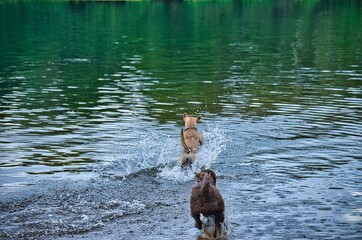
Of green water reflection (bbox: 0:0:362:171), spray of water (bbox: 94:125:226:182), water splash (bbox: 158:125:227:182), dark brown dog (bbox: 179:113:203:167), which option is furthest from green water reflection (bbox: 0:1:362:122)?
dark brown dog (bbox: 179:113:203:167)

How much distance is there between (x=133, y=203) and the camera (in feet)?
54.2

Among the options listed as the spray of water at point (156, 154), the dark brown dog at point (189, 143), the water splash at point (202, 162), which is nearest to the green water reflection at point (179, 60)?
the spray of water at point (156, 154)

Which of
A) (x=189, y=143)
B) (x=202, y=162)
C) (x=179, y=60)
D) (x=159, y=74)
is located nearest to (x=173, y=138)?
(x=189, y=143)

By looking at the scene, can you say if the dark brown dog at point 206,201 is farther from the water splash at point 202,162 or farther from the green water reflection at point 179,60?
the green water reflection at point 179,60

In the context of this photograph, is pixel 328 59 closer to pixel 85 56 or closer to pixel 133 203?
pixel 85 56

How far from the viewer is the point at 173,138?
2367cm

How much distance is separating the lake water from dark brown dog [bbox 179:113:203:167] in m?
0.33

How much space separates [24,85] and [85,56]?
52.4ft

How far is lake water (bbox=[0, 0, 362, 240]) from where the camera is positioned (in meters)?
15.4

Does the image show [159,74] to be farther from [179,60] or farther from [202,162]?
[202,162]

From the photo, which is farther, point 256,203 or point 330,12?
point 330,12

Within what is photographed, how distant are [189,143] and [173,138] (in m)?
3.11

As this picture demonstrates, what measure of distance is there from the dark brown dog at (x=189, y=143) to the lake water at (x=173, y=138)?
335 millimetres

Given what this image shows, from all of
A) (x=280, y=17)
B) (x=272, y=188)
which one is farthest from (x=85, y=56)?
(x=280, y=17)
